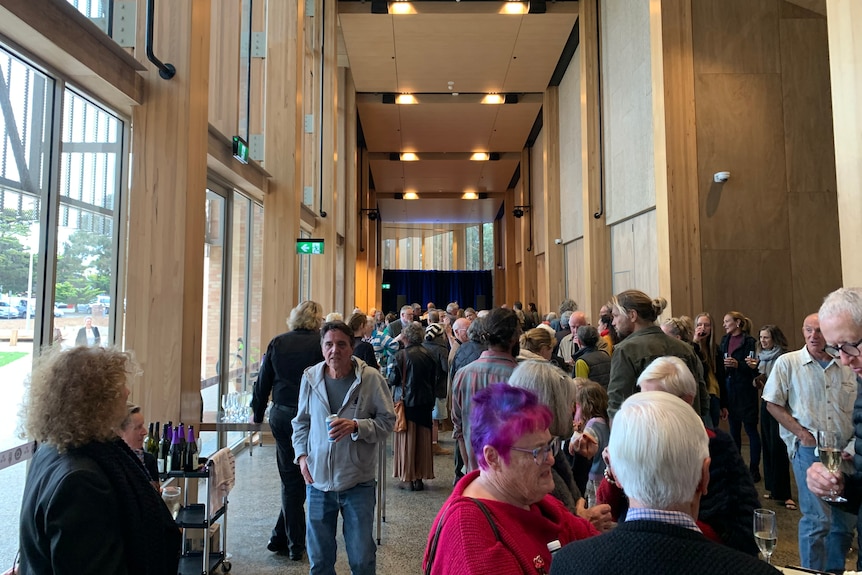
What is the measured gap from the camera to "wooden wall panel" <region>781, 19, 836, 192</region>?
234 inches

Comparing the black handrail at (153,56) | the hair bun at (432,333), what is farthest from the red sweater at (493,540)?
the hair bun at (432,333)

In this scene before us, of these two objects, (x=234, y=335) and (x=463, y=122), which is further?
(x=463, y=122)

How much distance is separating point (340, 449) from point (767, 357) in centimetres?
399

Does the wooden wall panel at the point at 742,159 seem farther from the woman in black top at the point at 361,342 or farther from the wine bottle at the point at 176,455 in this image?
the wine bottle at the point at 176,455

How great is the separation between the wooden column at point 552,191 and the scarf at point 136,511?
438 inches

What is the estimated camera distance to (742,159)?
5953mm

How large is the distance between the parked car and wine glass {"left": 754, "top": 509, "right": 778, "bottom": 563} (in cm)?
327

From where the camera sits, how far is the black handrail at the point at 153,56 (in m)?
3.12

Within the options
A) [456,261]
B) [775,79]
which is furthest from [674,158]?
[456,261]

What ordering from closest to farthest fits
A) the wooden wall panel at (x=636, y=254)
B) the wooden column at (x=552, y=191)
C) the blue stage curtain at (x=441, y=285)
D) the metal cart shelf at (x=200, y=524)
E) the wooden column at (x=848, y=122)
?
the metal cart shelf at (x=200, y=524), the wooden column at (x=848, y=122), the wooden wall panel at (x=636, y=254), the wooden column at (x=552, y=191), the blue stage curtain at (x=441, y=285)

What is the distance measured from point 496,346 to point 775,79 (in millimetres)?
5563

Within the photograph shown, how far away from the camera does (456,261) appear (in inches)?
1061

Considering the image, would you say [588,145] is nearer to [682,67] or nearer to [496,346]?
[682,67]

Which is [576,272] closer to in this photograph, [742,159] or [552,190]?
[552,190]
